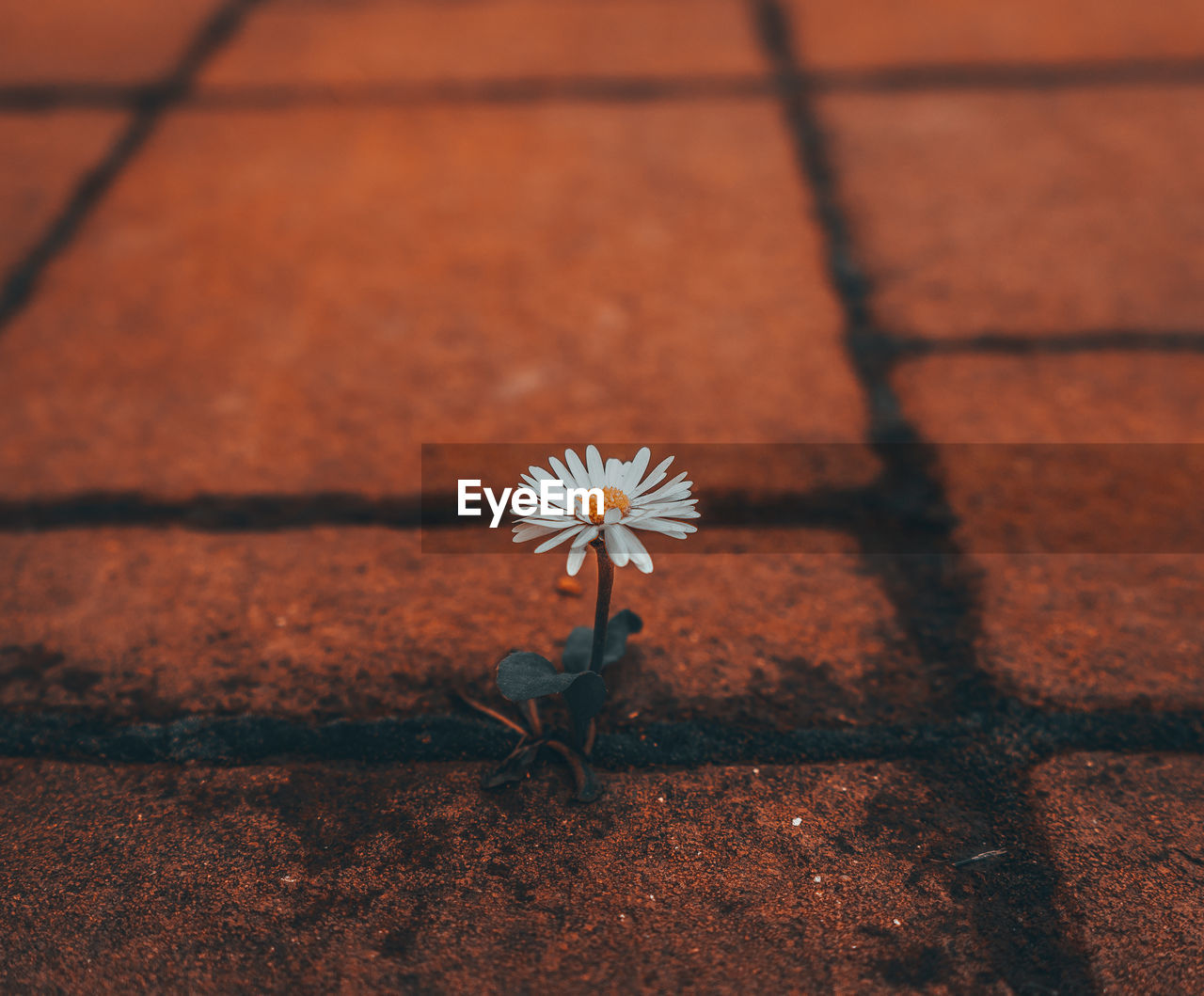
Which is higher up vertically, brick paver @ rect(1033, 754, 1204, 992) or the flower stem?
the flower stem

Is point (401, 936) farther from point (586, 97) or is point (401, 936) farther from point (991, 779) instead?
point (586, 97)

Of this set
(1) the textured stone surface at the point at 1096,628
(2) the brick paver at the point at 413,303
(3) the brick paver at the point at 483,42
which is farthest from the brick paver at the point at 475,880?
(3) the brick paver at the point at 483,42

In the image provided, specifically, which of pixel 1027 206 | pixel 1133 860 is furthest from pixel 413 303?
pixel 1133 860

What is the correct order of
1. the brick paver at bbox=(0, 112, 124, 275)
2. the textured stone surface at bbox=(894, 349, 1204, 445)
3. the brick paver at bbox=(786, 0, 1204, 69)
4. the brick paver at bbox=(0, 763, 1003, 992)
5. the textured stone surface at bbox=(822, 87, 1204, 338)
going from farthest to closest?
the brick paver at bbox=(786, 0, 1204, 69)
the brick paver at bbox=(0, 112, 124, 275)
the textured stone surface at bbox=(822, 87, 1204, 338)
the textured stone surface at bbox=(894, 349, 1204, 445)
the brick paver at bbox=(0, 763, 1003, 992)

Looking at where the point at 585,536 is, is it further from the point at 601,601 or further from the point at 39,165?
the point at 39,165

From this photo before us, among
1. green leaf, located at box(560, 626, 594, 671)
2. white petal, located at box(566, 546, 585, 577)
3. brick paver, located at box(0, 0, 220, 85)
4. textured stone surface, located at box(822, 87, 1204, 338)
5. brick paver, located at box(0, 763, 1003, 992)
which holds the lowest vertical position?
brick paver, located at box(0, 763, 1003, 992)

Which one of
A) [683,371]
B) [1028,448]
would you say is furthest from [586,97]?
[1028,448]

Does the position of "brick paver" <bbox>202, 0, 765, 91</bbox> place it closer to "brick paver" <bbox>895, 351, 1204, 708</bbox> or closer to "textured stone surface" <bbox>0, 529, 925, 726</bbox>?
"brick paver" <bbox>895, 351, 1204, 708</bbox>

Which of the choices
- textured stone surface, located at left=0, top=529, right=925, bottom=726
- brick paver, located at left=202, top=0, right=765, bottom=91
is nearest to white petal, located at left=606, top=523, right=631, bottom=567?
textured stone surface, located at left=0, top=529, right=925, bottom=726
